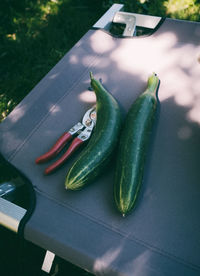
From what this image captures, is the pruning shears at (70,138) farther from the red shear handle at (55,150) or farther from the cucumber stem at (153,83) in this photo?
the cucumber stem at (153,83)

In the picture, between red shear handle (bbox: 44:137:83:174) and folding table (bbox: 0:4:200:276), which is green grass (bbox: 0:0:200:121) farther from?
red shear handle (bbox: 44:137:83:174)

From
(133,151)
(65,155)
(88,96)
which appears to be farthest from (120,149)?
(88,96)

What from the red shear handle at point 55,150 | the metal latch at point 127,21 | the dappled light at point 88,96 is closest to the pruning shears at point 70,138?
the red shear handle at point 55,150

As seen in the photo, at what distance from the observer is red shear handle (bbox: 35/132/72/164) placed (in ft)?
5.41

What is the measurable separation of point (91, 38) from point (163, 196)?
1.61 meters

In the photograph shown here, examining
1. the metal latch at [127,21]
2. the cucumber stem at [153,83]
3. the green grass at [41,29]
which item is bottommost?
the green grass at [41,29]

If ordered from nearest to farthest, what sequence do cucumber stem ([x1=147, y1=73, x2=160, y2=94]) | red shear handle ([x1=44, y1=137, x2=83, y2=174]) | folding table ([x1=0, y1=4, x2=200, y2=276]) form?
folding table ([x1=0, y1=4, x2=200, y2=276]) → red shear handle ([x1=44, y1=137, x2=83, y2=174]) → cucumber stem ([x1=147, y1=73, x2=160, y2=94])

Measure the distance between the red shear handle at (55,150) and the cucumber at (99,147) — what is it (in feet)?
0.61

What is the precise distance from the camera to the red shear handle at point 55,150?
165 centimetres

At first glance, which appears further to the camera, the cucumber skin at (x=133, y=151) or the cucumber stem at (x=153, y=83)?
the cucumber stem at (x=153, y=83)

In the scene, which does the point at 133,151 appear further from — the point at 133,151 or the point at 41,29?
the point at 41,29

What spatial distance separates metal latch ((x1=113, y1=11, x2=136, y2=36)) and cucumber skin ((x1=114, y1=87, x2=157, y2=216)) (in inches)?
34.7

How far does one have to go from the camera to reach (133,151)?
147 cm

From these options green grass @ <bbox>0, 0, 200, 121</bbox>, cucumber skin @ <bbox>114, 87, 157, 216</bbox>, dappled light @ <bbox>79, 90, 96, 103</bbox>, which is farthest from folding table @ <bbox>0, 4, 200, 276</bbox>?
green grass @ <bbox>0, 0, 200, 121</bbox>
